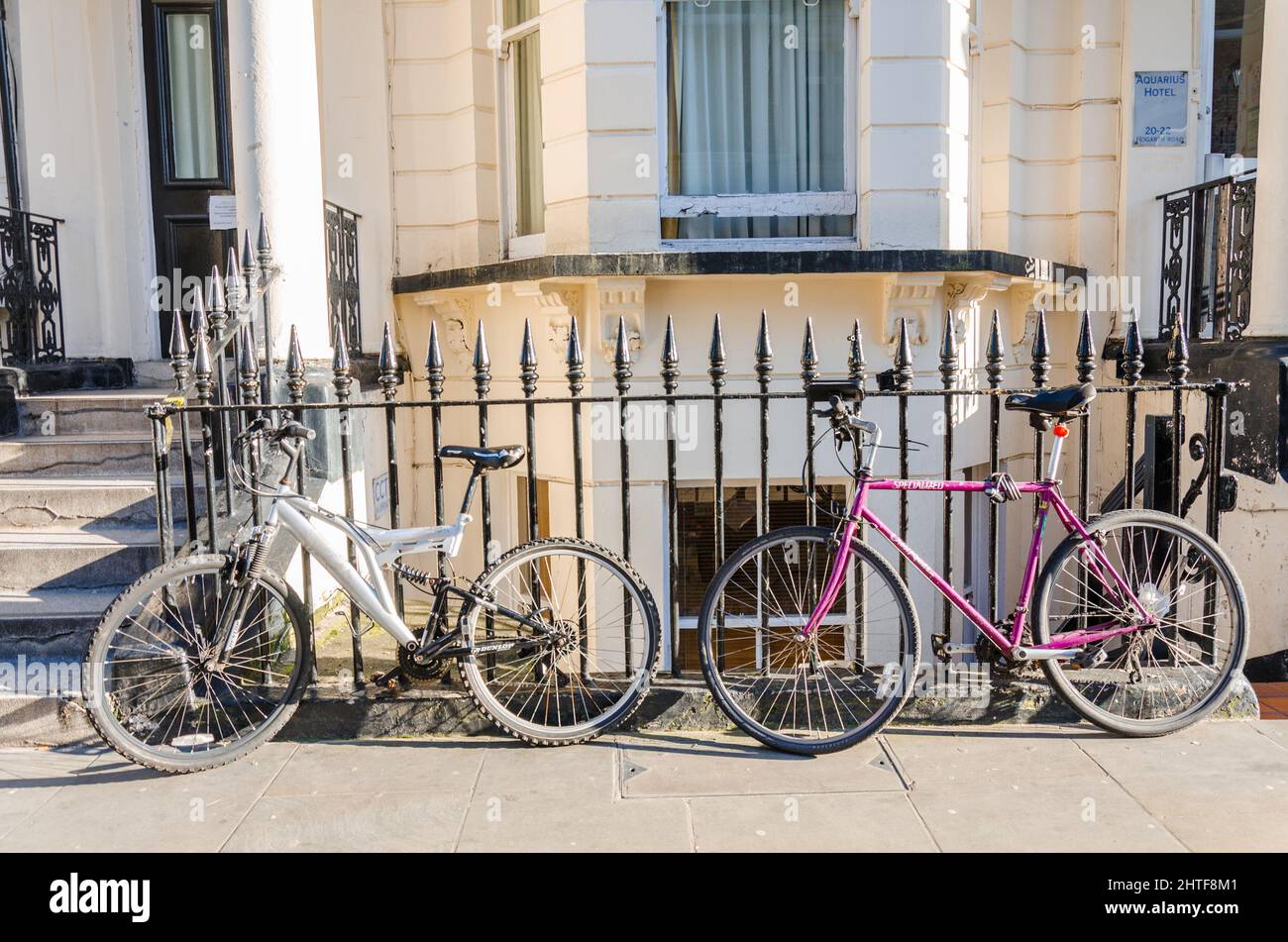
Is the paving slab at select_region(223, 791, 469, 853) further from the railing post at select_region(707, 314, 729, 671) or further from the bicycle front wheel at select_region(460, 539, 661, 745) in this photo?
the railing post at select_region(707, 314, 729, 671)

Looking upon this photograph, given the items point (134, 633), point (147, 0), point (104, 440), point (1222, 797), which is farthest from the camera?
point (147, 0)

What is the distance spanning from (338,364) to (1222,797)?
11.1 ft

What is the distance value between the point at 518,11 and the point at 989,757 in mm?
6235

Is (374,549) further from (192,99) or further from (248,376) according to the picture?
(192,99)

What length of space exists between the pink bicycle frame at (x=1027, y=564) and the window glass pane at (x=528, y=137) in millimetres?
4468

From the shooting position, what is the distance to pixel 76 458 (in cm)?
569

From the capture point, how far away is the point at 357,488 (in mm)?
6750

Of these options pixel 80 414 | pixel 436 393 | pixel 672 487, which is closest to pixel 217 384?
pixel 80 414

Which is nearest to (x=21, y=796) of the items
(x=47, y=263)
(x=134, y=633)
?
(x=134, y=633)

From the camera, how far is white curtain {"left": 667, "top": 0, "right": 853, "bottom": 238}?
22.9 ft

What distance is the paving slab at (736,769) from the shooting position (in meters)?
3.48

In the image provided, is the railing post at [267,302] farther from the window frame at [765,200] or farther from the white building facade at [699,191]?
the window frame at [765,200]

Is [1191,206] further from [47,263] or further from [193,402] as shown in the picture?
[47,263]

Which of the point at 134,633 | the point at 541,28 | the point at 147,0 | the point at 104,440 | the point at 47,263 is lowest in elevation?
the point at 134,633
